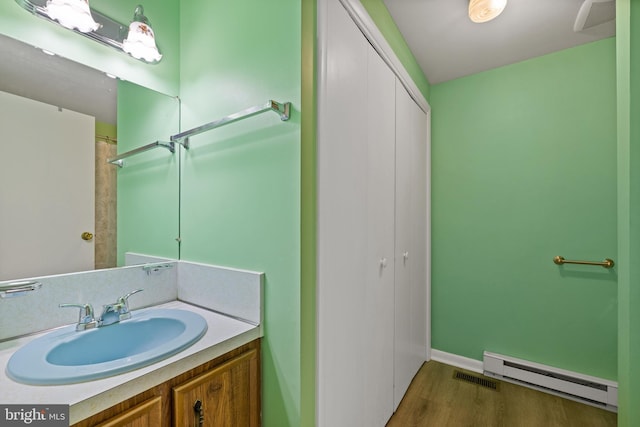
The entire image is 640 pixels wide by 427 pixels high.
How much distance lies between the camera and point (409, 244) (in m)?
1.84

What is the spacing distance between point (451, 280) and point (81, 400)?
2.34 m

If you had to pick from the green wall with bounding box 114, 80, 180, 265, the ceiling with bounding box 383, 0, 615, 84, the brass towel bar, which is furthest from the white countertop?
the brass towel bar

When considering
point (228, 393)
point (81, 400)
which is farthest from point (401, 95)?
point (81, 400)

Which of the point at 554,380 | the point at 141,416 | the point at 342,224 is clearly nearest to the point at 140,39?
the point at 342,224

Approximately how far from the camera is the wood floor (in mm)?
1548

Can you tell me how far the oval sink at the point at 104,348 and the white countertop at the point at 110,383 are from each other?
0.02 metres

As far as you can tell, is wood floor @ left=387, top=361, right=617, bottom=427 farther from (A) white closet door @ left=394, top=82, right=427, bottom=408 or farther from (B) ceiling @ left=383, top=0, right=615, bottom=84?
(B) ceiling @ left=383, top=0, right=615, bottom=84

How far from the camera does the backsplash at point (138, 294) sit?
886 millimetres

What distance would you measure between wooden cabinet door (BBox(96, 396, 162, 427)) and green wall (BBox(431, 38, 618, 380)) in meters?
2.16

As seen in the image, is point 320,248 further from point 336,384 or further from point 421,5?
point 421,5

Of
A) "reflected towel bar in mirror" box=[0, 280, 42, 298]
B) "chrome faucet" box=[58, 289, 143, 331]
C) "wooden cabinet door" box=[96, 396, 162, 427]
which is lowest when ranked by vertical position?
"wooden cabinet door" box=[96, 396, 162, 427]

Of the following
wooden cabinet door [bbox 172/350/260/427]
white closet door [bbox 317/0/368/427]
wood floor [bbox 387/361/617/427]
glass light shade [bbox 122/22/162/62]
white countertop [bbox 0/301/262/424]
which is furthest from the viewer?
wood floor [bbox 387/361/617/427]

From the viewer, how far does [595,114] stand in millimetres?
1701

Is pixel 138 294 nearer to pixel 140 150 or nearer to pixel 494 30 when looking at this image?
pixel 140 150
